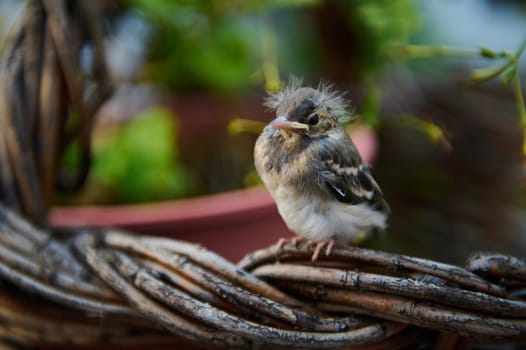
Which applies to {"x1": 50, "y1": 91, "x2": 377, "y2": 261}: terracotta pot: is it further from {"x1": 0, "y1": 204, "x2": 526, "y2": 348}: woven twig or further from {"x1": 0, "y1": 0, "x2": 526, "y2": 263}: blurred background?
{"x1": 0, "y1": 204, "x2": 526, "y2": 348}: woven twig

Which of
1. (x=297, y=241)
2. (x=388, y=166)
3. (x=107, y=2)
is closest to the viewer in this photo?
(x=297, y=241)

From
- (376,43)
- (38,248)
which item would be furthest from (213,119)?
(38,248)

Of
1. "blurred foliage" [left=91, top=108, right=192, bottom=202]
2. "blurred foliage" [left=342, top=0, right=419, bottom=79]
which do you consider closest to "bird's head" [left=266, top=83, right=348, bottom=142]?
"blurred foliage" [left=342, top=0, right=419, bottom=79]

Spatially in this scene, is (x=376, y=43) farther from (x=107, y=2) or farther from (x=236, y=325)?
(x=236, y=325)

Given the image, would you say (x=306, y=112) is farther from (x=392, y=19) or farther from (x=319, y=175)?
(x=392, y=19)

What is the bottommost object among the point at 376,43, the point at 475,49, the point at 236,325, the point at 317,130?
the point at 236,325
